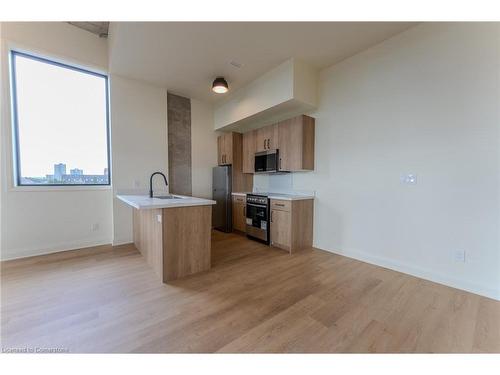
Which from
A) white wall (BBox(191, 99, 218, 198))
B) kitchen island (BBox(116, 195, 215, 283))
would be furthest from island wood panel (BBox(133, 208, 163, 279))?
white wall (BBox(191, 99, 218, 198))

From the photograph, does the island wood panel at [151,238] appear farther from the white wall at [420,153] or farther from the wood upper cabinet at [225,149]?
the white wall at [420,153]

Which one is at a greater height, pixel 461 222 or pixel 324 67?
pixel 324 67

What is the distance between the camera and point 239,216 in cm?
432

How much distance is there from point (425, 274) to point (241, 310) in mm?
2150

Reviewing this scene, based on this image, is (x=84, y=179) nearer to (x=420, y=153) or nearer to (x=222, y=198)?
(x=222, y=198)

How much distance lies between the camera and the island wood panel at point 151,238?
2.35 meters

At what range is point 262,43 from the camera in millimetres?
2666

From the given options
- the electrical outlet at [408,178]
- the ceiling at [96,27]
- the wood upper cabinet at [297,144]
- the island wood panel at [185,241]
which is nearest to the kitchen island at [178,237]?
the island wood panel at [185,241]

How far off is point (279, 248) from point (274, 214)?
22.0 inches

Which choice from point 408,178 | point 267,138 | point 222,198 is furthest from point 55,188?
point 408,178

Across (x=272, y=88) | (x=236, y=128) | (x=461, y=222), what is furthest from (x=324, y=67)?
(x=461, y=222)
